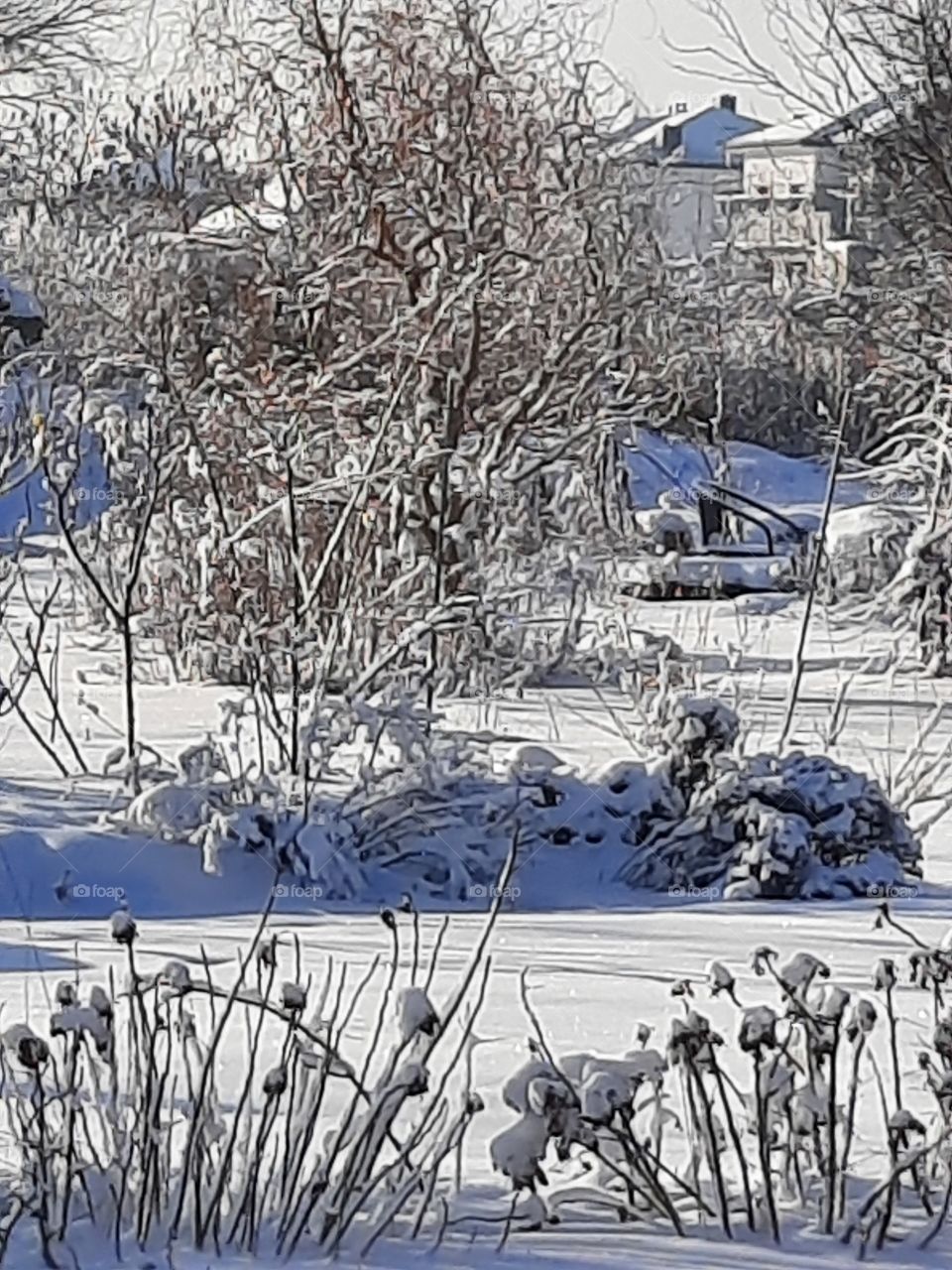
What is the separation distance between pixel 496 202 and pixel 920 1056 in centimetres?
882

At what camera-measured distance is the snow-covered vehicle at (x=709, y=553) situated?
16062 millimetres

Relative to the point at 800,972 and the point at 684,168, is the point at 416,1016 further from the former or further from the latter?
the point at 684,168

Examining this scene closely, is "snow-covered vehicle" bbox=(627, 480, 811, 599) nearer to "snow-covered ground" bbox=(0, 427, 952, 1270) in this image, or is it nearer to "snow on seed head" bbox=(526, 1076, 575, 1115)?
"snow-covered ground" bbox=(0, 427, 952, 1270)

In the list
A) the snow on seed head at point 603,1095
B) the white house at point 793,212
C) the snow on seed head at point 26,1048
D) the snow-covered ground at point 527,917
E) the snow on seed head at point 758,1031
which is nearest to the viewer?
the snow on seed head at point 26,1048

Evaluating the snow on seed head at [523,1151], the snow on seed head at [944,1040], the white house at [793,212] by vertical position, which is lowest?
the snow on seed head at [523,1151]

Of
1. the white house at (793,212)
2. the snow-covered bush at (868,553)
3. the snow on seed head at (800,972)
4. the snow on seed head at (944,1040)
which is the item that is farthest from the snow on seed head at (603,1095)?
the white house at (793,212)

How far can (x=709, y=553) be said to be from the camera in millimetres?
17391

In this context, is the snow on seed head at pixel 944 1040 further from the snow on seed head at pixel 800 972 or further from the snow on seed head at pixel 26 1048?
the snow on seed head at pixel 26 1048

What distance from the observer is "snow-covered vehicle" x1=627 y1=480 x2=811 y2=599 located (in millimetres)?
16062

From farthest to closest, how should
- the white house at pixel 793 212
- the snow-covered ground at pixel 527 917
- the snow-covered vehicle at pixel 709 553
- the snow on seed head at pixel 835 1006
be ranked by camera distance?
the white house at pixel 793 212, the snow-covered vehicle at pixel 709 553, the snow-covered ground at pixel 527 917, the snow on seed head at pixel 835 1006

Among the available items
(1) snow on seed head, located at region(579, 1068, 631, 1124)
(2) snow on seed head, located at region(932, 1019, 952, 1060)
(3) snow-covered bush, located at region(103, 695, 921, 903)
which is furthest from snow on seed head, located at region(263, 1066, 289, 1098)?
(3) snow-covered bush, located at region(103, 695, 921, 903)

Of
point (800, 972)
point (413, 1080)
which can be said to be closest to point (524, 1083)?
point (413, 1080)

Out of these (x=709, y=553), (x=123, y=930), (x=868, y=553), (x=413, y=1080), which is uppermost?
(x=123, y=930)

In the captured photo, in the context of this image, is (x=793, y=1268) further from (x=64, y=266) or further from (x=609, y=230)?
(x=64, y=266)
